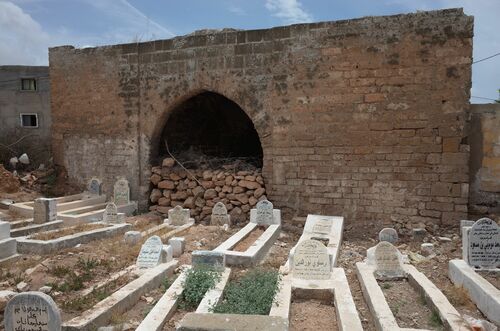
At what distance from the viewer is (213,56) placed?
954 cm

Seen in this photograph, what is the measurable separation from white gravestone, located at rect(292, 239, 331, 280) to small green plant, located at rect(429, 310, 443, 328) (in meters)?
1.35

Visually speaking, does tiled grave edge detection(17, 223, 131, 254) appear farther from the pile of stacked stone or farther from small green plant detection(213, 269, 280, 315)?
small green plant detection(213, 269, 280, 315)

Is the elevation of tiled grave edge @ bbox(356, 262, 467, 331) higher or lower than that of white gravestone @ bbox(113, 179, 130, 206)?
lower

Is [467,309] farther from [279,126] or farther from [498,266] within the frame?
[279,126]

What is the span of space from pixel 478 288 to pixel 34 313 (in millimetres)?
4626

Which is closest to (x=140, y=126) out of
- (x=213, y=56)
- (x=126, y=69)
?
(x=126, y=69)

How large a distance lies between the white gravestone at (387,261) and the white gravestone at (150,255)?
3.07 meters

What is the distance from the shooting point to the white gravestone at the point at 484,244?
5500 millimetres

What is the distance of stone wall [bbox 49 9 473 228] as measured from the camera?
7797mm

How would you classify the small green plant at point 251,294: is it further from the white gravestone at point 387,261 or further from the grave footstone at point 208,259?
the white gravestone at point 387,261

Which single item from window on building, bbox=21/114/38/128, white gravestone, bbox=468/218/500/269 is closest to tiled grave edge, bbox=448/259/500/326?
white gravestone, bbox=468/218/500/269

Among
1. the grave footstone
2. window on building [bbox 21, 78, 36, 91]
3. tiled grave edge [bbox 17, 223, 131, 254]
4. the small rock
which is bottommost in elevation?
the small rock

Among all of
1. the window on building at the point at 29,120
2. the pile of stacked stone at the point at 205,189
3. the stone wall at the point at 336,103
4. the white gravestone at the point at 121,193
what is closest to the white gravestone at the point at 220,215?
the pile of stacked stone at the point at 205,189

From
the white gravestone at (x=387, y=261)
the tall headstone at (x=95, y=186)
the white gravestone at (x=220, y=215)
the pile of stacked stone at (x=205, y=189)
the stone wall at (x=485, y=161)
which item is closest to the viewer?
the white gravestone at (x=387, y=261)
